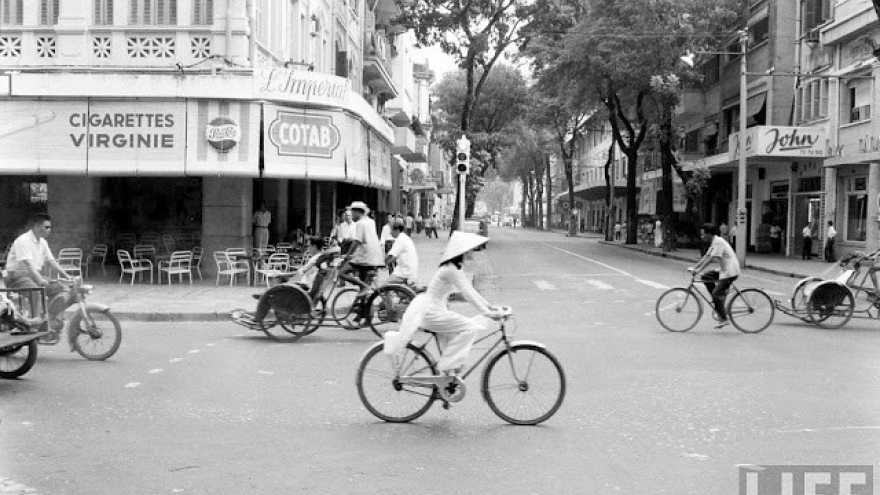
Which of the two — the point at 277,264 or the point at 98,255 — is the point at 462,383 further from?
the point at 98,255

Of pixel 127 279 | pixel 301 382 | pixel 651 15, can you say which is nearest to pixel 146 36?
pixel 127 279

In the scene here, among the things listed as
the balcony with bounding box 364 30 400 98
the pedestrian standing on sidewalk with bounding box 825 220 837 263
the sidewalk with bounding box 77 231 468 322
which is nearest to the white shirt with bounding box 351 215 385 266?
the sidewalk with bounding box 77 231 468 322

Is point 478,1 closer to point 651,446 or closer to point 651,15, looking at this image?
point 651,15

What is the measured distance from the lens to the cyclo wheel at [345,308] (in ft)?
44.1

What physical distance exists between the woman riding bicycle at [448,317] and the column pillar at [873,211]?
84.8ft

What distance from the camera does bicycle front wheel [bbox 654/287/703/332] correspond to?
14.1 metres

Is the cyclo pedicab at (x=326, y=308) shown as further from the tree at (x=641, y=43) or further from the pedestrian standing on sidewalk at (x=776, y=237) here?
the pedestrian standing on sidewalk at (x=776, y=237)

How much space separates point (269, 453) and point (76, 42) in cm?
1606

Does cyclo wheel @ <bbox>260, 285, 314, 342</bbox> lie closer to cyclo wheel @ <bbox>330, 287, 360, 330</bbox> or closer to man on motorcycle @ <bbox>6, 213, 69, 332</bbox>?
cyclo wheel @ <bbox>330, 287, 360, 330</bbox>

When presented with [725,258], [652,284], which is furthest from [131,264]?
[725,258]

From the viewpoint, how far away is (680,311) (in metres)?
14.1

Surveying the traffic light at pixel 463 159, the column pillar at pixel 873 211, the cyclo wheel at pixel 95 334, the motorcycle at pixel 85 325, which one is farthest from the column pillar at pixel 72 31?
the column pillar at pixel 873 211

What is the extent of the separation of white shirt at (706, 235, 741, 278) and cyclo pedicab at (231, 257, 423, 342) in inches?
188

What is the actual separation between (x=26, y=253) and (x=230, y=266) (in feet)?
30.4
